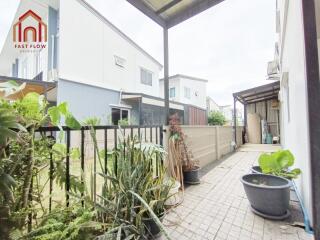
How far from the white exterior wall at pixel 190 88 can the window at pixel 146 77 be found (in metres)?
4.17

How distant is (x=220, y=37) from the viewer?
244 inches

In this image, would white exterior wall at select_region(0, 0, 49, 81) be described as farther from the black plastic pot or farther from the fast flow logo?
the black plastic pot

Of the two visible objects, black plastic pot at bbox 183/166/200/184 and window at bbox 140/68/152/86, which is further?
window at bbox 140/68/152/86

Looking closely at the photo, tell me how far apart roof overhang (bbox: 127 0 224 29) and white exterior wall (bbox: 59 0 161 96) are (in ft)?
14.4

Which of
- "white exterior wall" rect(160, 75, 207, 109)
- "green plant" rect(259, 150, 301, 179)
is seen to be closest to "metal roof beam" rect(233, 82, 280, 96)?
"green plant" rect(259, 150, 301, 179)

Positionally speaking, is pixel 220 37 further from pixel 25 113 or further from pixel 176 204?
pixel 25 113

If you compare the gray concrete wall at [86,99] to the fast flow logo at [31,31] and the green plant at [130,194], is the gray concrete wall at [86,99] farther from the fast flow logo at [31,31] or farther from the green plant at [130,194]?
the green plant at [130,194]

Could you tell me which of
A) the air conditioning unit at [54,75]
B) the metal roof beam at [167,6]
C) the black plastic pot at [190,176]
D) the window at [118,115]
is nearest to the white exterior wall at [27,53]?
the air conditioning unit at [54,75]

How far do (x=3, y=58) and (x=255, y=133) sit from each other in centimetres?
1540

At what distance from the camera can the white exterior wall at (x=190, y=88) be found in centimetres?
1510

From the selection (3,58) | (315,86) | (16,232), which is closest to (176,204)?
(16,232)

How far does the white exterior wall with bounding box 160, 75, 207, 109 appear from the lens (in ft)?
49.5

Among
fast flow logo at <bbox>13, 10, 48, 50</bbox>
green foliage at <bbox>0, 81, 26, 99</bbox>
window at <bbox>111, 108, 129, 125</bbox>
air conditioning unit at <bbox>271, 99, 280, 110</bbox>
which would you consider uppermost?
fast flow logo at <bbox>13, 10, 48, 50</bbox>

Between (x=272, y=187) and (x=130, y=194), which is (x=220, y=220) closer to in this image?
(x=272, y=187)
